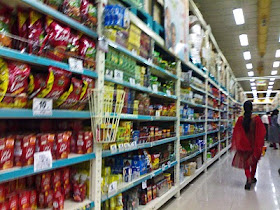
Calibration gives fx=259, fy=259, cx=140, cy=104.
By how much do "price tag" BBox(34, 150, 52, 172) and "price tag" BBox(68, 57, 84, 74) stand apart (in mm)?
574

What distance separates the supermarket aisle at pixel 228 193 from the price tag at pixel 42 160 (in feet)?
7.62

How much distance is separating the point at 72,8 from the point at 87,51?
1.05 feet

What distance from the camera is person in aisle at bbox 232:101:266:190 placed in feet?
14.8

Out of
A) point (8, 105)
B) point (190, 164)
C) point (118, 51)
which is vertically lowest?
point (190, 164)

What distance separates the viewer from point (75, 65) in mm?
1795

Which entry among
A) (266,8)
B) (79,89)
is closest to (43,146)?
(79,89)

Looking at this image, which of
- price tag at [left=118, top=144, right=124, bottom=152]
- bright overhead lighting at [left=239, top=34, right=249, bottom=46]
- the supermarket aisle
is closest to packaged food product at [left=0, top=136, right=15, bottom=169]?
price tag at [left=118, top=144, right=124, bottom=152]

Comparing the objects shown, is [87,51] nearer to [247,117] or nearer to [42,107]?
[42,107]

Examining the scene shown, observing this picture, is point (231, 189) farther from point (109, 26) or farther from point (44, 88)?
point (44, 88)

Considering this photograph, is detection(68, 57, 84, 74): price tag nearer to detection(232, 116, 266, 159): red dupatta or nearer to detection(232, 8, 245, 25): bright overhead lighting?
detection(232, 116, 266, 159): red dupatta

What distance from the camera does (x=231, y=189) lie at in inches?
178

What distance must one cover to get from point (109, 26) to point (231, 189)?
3723mm

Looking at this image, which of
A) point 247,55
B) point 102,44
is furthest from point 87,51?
point 247,55

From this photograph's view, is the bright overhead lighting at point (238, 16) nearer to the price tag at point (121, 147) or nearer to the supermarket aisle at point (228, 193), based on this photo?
the supermarket aisle at point (228, 193)
